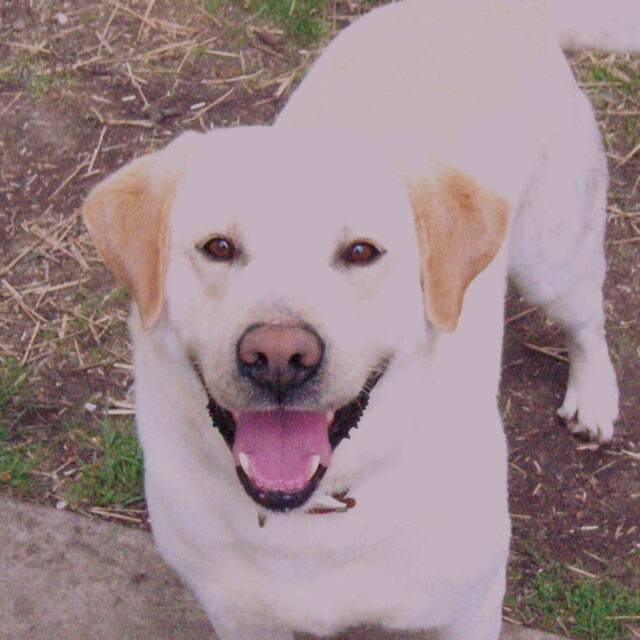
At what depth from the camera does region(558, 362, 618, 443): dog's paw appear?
384cm

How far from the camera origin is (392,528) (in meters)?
2.56

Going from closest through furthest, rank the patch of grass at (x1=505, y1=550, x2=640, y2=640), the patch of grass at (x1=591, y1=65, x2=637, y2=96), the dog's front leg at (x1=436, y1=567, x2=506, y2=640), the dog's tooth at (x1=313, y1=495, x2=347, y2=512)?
1. the dog's tooth at (x1=313, y1=495, x2=347, y2=512)
2. the dog's front leg at (x1=436, y1=567, x2=506, y2=640)
3. the patch of grass at (x1=505, y1=550, x2=640, y2=640)
4. the patch of grass at (x1=591, y1=65, x2=637, y2=96)

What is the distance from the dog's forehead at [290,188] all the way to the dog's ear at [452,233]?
6cm

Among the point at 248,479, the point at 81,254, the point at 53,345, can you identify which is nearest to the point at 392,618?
the point at 248,479

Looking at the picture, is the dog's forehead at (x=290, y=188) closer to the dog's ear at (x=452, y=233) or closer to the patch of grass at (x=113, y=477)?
the dog's ear at (x=452, y=233)

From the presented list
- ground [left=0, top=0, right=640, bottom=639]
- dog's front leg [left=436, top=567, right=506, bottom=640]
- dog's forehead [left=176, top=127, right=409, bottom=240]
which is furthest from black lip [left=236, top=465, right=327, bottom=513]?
ground [left=0, top=0, right=640, bottom=639]

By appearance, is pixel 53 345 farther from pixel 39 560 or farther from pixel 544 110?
pixel 544 110

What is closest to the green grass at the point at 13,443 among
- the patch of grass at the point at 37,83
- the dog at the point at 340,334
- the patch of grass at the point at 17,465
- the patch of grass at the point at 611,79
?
the patch of grass at the point at 17,465

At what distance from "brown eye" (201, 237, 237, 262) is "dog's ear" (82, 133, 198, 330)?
0.12 metres

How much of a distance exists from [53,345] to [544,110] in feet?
6.61

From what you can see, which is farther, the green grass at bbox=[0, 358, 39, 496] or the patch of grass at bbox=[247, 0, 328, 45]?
the patch of grass at bbox=[247, 0, 328, 45]

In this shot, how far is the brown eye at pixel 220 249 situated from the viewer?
2.29m

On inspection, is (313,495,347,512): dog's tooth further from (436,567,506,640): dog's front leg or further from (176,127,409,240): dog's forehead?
(176,127,409,240): dog's forehead

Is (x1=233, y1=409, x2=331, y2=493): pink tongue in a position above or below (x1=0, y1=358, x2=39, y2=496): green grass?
above
